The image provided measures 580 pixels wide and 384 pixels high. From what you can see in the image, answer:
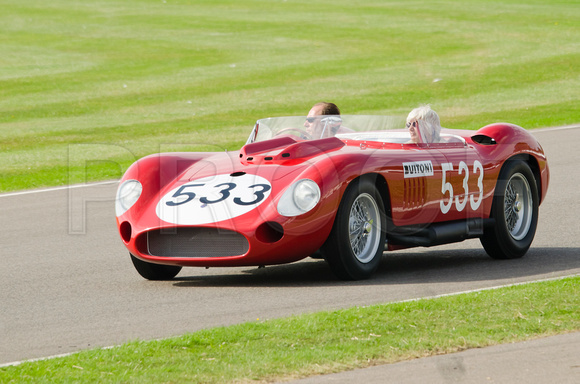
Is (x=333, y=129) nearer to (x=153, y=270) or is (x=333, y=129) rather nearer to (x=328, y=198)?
(x=328, y=198)

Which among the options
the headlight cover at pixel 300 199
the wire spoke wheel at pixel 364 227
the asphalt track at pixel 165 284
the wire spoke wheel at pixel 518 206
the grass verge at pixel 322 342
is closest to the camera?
the grass verge at pixel 322 342

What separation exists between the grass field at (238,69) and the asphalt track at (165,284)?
4.82 metres

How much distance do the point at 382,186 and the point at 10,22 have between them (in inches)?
1282

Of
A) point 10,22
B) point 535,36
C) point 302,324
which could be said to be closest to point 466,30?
point 535,36

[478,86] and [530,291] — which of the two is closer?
[530,291]

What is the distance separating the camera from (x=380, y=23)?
36.4 m

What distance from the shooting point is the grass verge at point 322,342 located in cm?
494

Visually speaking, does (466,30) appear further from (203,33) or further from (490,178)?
(490,178)

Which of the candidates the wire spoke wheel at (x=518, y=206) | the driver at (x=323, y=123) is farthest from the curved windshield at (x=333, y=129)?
the wire spoke wheel at (x=518, y=206)

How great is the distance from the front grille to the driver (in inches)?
63.3

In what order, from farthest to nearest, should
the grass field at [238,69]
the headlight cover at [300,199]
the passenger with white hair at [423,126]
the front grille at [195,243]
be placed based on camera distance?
the grass field at [238,69], the passenger with white hair at [423,126], the front grille at [195,243], the headlight cover at [300,199]

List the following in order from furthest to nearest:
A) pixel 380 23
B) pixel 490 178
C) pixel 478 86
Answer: pixel 380 23 < pixel 478 86 < pixel 490 178

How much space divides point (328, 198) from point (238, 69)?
2122 cm

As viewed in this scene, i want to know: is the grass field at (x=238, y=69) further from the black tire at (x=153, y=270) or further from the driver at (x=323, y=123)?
the black tire at (x=153, y=270)
